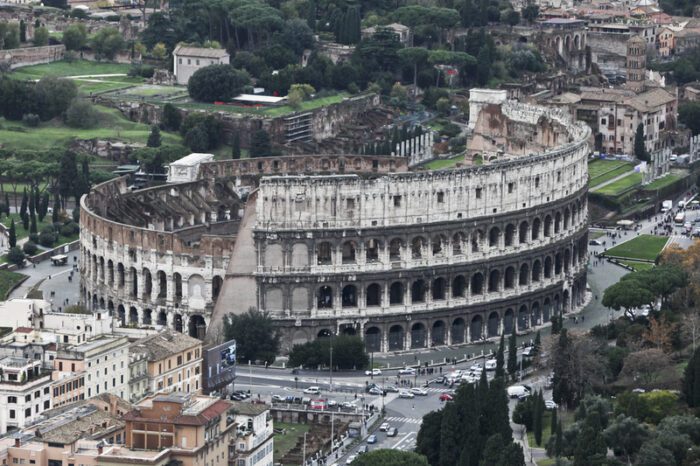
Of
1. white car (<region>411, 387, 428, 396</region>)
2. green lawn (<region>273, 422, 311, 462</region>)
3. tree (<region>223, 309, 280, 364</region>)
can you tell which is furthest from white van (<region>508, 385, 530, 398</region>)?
tree (<region>223, 309, 280, 364</region>)

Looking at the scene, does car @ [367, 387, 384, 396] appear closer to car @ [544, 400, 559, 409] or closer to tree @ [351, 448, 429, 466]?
car @ [544, 400, 559, 409]

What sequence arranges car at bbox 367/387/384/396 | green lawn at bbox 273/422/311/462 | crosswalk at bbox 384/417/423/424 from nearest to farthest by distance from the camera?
green lawn at bbox 273/422/311/462
crosswalk at bbox 384/417/423/424
car at bbox 367/387/384/396

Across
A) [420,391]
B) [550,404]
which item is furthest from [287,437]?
[550,404]

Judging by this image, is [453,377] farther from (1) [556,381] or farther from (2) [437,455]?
(2) [437,455]

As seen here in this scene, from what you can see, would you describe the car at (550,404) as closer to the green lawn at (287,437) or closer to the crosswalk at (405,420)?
the crosswalk at (405,420)

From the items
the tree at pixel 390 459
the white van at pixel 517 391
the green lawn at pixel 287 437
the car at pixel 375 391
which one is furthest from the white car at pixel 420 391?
the tree at pixel 390 459

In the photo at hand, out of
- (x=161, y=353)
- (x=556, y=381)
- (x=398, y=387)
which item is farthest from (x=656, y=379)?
(x=161, y=353)
